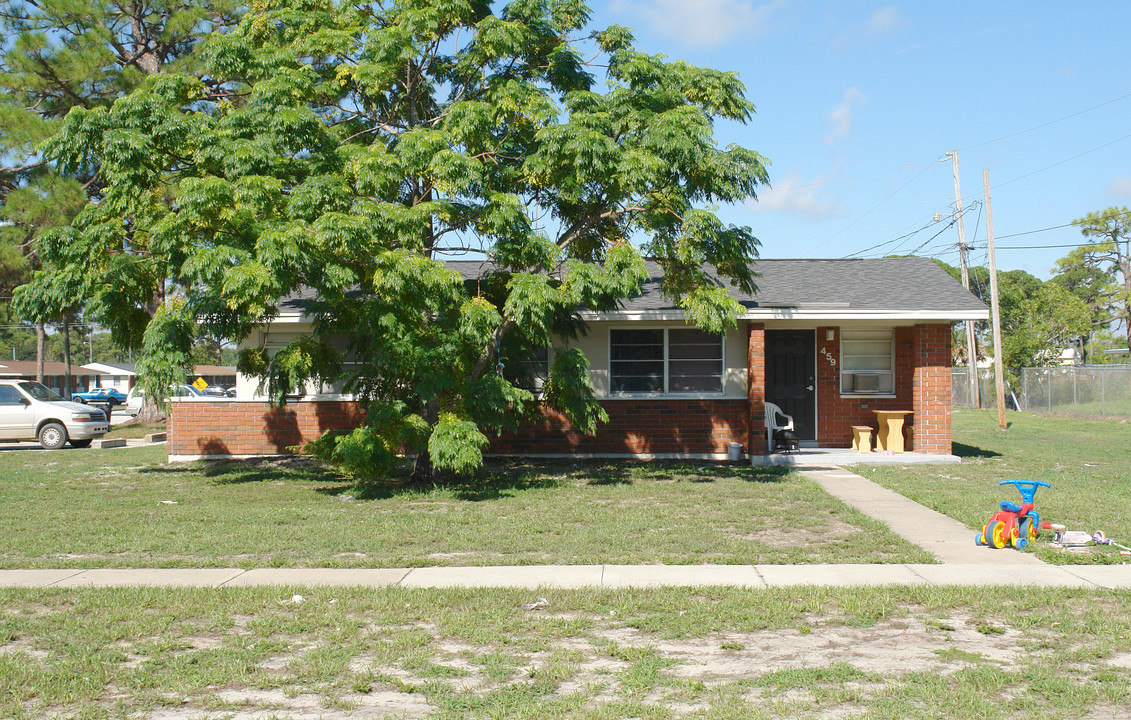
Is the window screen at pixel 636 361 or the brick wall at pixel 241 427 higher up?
the window screen at pixel 636 361

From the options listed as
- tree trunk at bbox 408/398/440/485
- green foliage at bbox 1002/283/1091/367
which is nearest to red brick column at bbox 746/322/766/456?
tree trunk at bbox 408/398/440/485

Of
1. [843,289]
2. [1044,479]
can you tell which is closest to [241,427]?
[843,289]

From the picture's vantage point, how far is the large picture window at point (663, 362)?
16484 mm

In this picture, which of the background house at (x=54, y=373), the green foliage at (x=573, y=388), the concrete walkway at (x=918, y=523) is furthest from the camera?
the background house at (x=54, y=373)

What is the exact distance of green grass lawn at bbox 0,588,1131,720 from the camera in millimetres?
4633

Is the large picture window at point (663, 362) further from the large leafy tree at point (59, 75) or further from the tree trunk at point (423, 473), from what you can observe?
the large leafy tree at point (59, 75)

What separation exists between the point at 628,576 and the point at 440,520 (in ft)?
11.1

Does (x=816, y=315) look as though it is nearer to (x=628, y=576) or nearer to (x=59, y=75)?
(x=628, y=576)

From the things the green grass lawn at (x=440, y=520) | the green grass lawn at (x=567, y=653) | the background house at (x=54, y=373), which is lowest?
the green grass lawn at (x=567, y=653)

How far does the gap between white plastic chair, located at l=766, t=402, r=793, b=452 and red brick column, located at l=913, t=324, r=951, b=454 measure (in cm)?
236

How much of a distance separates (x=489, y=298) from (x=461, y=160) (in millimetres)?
2613

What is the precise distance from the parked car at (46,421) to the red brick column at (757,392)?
16376 millimetres

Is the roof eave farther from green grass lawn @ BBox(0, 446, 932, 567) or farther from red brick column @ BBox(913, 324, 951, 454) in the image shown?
green grass lawn @ BBox(0, 446, 932, 567)

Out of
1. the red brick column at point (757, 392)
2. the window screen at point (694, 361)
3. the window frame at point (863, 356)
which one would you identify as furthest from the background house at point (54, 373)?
the window frame at point (863, 356)
